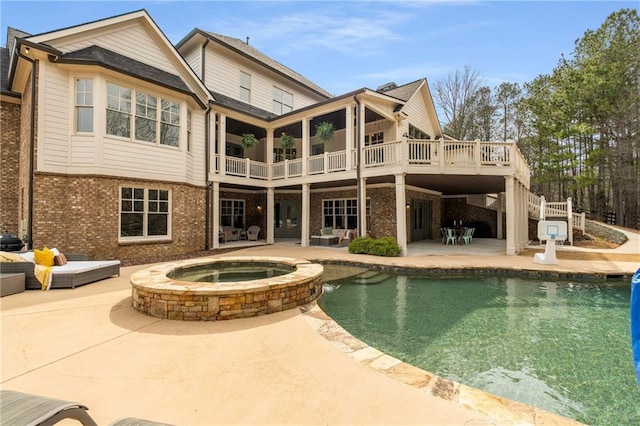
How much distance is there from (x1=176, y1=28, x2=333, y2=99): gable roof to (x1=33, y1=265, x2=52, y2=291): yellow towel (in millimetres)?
12043

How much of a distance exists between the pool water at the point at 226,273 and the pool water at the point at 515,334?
1.59 m

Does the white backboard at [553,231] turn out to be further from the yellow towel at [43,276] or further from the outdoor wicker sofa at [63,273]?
the yellow towel at [43,276]

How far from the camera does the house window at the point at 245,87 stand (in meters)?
15.5

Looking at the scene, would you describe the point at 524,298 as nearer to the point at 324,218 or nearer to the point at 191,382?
the point at 191,382

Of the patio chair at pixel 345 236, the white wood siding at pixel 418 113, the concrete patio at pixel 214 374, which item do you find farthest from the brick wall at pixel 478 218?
the concrete patio at pixel 214 374

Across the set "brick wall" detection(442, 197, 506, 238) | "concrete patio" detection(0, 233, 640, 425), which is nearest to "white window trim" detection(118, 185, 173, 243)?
"concrete patio" detection(0, 233, 640, 425)

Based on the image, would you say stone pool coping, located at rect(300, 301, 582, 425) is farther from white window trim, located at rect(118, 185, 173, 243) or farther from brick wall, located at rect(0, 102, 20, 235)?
brick wall, located at rect(0, 102, 20, 235)

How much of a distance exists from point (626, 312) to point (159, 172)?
13.1 metres

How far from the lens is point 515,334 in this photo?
447cm

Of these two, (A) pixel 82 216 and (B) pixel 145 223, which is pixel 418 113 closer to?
(B) pixel 145 223

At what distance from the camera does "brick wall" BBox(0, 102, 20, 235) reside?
10375mm

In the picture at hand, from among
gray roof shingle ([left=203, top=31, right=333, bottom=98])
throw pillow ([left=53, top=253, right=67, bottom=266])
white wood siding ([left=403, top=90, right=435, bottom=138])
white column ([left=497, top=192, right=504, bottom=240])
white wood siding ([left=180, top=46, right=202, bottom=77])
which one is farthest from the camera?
white column ([left=497, top=192, right=504, bottom=240])

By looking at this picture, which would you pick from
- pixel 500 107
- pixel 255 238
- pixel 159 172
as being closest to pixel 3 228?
pixel 159 172

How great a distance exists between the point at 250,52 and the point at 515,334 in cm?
1866
